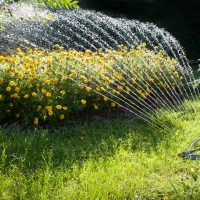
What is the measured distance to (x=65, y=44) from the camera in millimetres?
11312

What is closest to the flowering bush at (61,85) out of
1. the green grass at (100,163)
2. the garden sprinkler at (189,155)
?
the green grass at (100,163)

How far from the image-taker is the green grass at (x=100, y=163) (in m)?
3.00

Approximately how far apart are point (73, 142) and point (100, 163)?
2.75 feet

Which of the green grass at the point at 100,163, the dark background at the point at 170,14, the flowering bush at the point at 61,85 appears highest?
the dark background at the point at 170,14

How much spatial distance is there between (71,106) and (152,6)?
9.93m

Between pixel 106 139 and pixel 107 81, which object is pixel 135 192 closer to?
pixel 106 139

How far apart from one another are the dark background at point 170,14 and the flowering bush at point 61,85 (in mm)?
7331

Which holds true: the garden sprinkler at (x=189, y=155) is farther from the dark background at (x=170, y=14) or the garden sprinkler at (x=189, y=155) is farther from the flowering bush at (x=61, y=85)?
the dark background at (x=170, y=14)

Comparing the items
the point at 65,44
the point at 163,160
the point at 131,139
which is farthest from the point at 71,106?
the point at 65,44

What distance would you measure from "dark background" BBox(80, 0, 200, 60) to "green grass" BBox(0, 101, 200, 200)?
28.9ft

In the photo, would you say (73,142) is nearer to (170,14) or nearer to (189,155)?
(189,155)

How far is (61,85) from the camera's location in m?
5.18

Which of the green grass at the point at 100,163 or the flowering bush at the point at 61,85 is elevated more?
the flowering bush at the point at 61,85

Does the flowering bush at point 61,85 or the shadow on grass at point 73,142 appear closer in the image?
the shadow on grass at point 73,142
